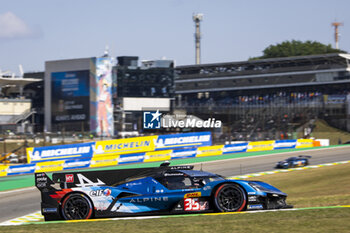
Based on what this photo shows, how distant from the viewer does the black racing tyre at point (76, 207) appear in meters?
10.3

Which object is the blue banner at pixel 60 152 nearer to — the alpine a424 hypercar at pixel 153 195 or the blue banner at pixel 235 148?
the blue banner at pixel 235 148

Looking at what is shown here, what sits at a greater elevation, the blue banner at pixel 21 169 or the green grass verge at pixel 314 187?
the green grass verge at pixel 314 187

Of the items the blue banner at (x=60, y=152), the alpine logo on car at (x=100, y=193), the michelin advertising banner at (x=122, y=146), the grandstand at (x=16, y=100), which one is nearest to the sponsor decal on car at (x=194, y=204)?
the alpine logo on car at (x=100, y=193)

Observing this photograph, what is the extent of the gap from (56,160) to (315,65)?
237ft

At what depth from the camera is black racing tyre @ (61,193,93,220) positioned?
10.3 m

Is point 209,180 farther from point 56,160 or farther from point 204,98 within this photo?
point 204,98

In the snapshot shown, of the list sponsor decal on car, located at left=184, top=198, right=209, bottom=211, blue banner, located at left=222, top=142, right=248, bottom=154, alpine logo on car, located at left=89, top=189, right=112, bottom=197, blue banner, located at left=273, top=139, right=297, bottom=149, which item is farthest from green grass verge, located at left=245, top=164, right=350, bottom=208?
blue banner, located at left=273, top=139, right=297, bottom=149

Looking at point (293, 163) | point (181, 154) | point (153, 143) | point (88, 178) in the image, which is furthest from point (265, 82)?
point (88, 178)

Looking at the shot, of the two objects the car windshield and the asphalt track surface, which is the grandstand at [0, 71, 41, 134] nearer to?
the asphalt track surface

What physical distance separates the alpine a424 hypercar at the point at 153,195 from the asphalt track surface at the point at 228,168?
2.79ft

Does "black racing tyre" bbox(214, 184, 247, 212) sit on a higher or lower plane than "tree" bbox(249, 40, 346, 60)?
lower

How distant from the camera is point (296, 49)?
129 m

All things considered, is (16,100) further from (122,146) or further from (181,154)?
(181,154)

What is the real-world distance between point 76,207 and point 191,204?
7.57 feet
